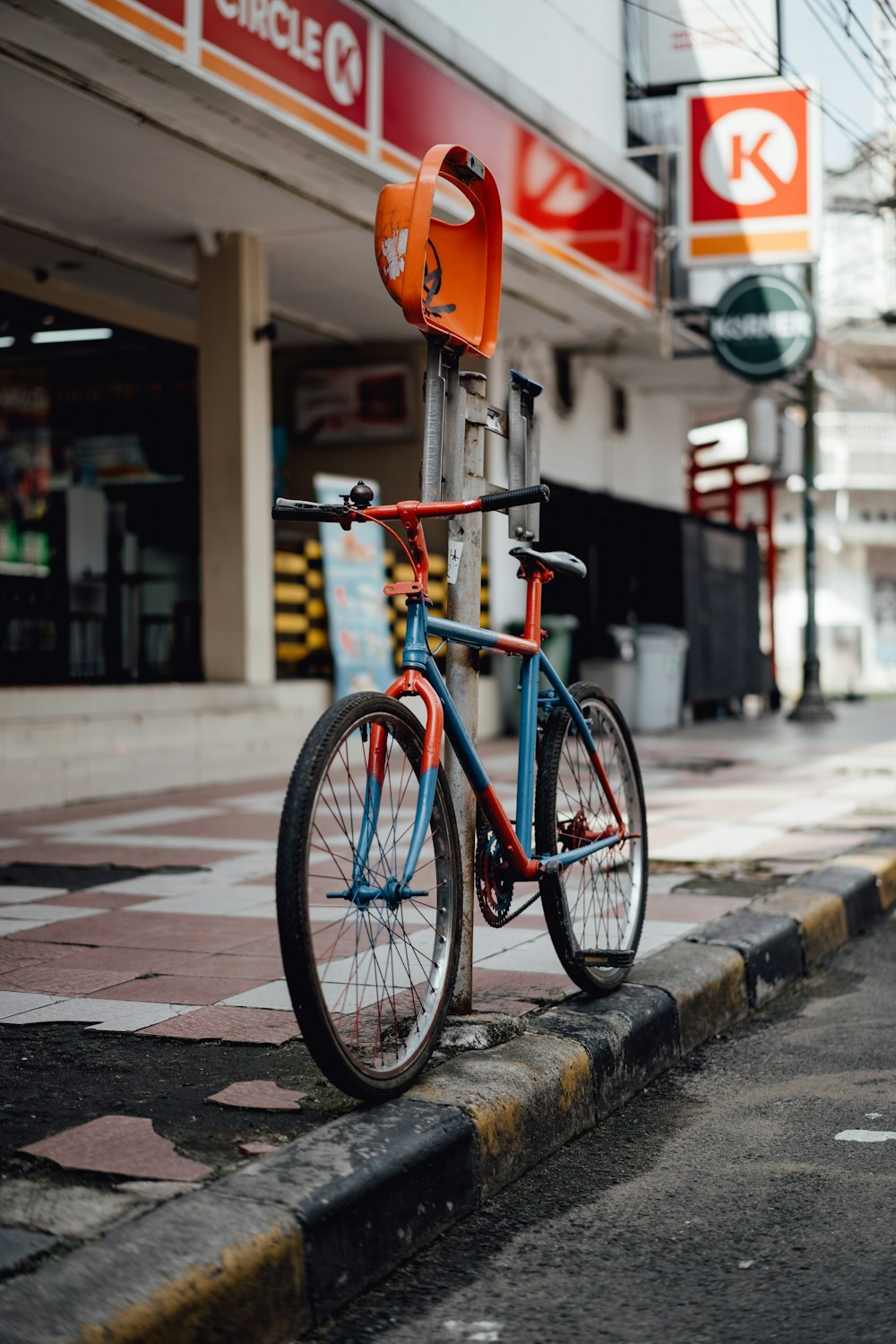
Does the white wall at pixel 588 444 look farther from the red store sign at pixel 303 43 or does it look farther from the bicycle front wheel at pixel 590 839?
the bicycle front wheel at pixel 590 839

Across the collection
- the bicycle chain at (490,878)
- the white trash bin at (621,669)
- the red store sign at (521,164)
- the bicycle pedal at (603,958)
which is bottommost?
the bicycle pedal at (603,958)

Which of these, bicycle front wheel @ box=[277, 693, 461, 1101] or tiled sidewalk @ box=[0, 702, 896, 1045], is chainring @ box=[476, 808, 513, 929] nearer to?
bicycle front wheel @ box=[277, 693, 461, 1101]

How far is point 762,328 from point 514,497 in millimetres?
11988

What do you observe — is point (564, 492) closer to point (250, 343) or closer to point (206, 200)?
point (250, 343)

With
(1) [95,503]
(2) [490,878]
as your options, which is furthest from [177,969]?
(1) [95,503]

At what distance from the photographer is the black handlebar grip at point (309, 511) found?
10.4 feet

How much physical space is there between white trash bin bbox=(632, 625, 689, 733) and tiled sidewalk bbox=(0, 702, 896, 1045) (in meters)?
3.66

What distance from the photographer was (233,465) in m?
10.7

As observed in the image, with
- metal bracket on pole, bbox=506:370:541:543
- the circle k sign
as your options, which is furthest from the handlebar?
the circle k sign

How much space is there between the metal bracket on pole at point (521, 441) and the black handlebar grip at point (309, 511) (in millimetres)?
644

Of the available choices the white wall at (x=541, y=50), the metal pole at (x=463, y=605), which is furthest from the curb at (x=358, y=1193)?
the white wall at (x=541, y=50)

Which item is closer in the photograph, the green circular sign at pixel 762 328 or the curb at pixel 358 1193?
the curb at pixel 358 1193

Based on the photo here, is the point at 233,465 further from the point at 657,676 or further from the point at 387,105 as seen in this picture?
the point at 657,676

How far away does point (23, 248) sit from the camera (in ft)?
35.4
